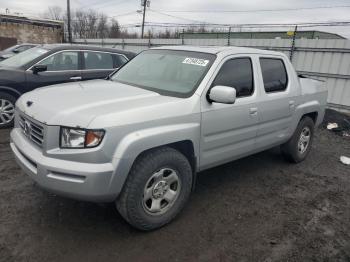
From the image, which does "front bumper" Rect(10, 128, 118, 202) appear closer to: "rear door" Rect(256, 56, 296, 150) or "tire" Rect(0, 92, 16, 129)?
"rear door" Rect(256, 56, 296, 150)

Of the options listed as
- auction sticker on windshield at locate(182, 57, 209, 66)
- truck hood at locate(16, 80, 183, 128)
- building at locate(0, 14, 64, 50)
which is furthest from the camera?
building at locate(0, 14, 64, 50)

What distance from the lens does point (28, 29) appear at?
3164 centimetres

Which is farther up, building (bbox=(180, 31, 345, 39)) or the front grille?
building (bbox=(180, 31, 345, 39))

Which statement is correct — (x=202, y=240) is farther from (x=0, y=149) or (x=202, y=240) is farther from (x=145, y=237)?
(x=0, y=149)

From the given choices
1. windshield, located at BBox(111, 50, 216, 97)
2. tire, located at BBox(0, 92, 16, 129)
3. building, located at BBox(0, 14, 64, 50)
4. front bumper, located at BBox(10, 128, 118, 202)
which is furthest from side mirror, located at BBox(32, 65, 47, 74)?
building, located at BBox(0, 14, 64, 50)

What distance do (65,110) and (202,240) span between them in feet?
5.80

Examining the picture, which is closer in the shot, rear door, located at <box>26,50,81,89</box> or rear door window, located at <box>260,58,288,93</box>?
rear door window, located at <box>260,58,288,93</box>

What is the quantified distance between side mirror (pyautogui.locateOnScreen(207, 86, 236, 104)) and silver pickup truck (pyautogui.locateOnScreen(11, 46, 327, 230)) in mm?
10

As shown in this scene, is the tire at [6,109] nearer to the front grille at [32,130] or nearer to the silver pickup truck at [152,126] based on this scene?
the silver pickup truck at [152,126]

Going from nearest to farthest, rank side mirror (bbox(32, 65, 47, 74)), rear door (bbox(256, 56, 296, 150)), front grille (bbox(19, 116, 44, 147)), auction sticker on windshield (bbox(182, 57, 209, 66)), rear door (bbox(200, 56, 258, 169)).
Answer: front grille (bbox(19, 116, 44, 147)), rear door (bbox(200, 56, 258, 169)), auction sticker on windshield (bbox(182, 57, 209, 66)), rear door (bbox(256, 56, 296, 150)), side mirror (bbox(32, 65, 47, 74))

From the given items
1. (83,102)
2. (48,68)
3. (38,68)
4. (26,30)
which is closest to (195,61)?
(83,102)

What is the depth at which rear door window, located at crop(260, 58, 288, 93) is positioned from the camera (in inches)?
177

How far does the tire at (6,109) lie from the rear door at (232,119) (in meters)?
4.57

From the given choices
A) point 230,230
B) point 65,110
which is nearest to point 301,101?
point 230,230
